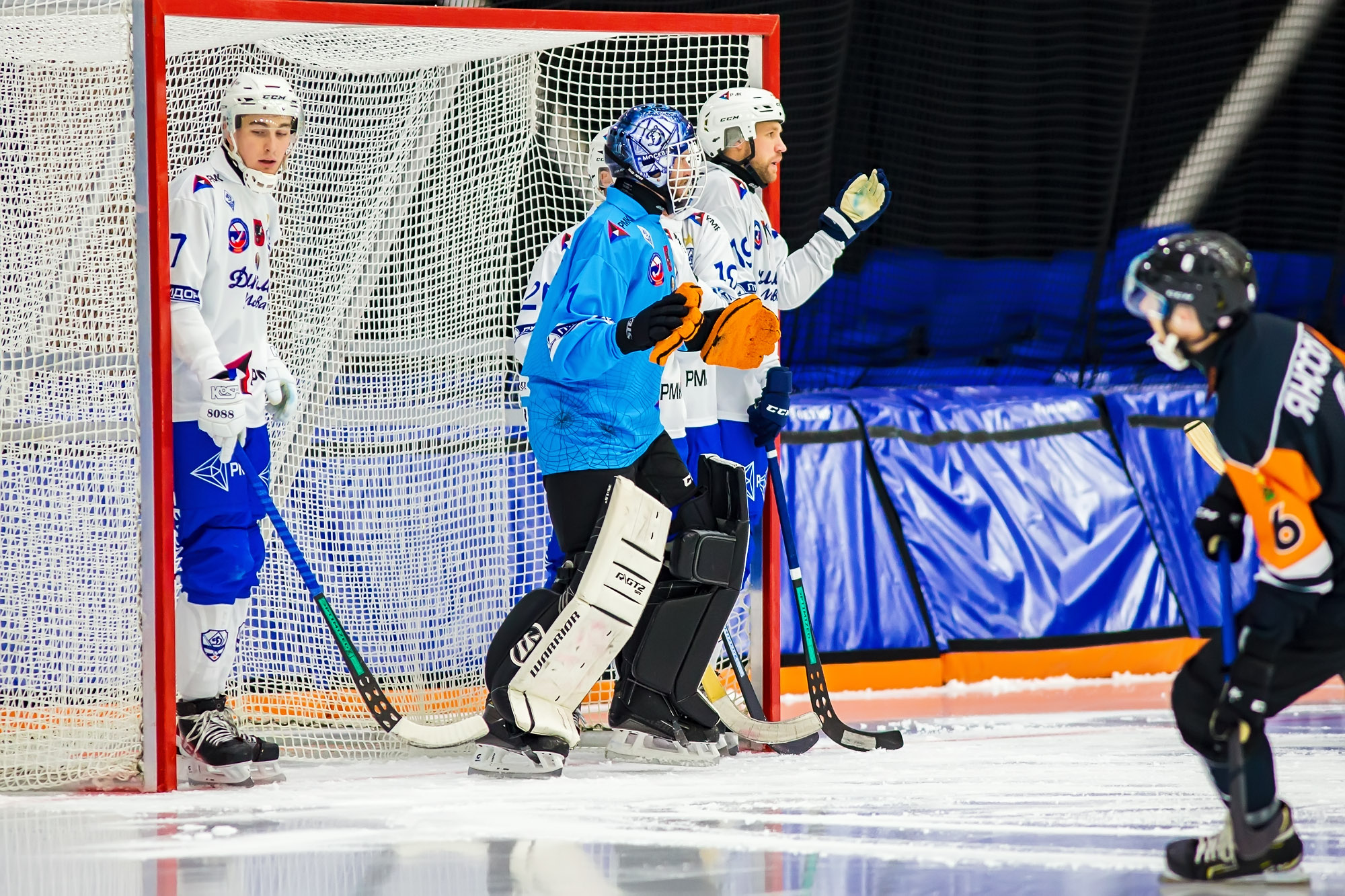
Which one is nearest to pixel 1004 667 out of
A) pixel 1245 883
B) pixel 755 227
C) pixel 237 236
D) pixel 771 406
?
pixel 771 406

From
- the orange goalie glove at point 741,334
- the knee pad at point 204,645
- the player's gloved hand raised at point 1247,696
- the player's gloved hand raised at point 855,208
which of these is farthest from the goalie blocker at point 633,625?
the player's gloved hand raised at point 1247,696

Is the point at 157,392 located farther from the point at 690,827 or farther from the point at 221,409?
the point at 690,827

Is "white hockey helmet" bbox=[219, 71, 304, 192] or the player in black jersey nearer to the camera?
the player in black jersey

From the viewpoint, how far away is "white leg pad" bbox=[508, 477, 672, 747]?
4.20 metres

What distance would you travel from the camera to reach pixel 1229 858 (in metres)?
3.06

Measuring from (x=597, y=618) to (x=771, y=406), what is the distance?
31.9 inches

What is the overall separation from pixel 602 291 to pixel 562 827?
1268 mm

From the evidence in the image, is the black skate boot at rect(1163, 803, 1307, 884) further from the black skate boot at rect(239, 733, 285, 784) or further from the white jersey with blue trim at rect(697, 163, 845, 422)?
the black skate boot at rect(239, 733, 285, 784)

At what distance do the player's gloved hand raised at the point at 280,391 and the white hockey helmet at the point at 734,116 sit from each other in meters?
1.28

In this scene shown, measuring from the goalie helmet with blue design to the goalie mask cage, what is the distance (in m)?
0.40

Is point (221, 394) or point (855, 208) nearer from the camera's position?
point (221, 394)

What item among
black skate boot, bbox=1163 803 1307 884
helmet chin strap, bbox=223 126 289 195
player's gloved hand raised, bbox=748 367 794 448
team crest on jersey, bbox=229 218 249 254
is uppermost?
helmet chin strap, bbox=223 126 289 195

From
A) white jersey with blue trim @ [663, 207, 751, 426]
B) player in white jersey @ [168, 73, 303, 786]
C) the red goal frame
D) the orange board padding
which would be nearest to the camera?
the red goal frame

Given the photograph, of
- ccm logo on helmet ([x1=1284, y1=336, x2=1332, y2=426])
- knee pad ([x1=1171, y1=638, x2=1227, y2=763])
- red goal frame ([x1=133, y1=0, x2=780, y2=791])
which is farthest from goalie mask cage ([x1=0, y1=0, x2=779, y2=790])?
ccm logo on helmet ([x1=1284, y1=336, x2=1332, y2=426])
